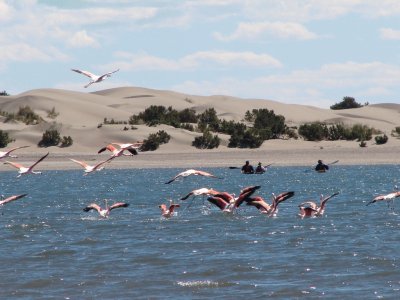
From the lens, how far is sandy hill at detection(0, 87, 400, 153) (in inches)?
2509

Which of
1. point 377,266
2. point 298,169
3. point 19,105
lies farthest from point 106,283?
point 19,105

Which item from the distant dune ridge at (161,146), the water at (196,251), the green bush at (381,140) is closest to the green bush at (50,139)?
the distant dune ridge at (161,146)

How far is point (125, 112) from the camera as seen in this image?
284 feet

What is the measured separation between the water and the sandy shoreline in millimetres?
19550

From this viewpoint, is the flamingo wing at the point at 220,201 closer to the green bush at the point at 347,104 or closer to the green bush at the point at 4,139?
the green bush at the point at 4,139

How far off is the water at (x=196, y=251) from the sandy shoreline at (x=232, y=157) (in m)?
19.6

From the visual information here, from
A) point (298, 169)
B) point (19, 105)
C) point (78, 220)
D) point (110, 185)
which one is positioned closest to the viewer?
point (78, 220)

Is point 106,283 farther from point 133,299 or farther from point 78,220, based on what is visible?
point 78,220

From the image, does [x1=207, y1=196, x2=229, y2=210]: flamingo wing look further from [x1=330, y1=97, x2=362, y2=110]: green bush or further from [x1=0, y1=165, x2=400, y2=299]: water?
[x1=330, y1=97, x2=362, y2=110]: green bush

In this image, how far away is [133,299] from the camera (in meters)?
15.3

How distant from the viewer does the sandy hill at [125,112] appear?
63719 mm

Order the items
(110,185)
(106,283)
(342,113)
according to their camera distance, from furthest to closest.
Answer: (342,113), (110,185), (106,283)

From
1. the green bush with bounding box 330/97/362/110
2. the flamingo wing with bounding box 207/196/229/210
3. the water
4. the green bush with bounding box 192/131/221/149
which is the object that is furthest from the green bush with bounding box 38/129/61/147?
the green bush with bounding box 330/97/362/110

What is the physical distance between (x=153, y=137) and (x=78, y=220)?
34.4 meters
